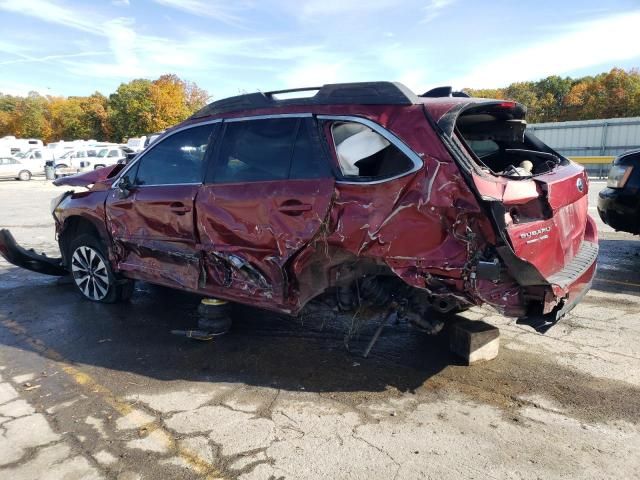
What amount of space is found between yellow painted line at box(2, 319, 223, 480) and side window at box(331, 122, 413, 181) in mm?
2006

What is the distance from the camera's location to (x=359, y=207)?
11.0 feet

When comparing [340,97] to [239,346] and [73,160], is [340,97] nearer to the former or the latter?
[239,346]

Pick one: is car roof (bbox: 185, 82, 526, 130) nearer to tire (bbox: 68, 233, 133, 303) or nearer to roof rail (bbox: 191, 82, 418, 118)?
roof rail (bbox: 191, 82, 418, 118)

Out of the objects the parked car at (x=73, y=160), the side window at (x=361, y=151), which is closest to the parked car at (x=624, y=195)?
the side window at (x=361, y=151)

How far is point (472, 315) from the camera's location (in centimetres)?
495

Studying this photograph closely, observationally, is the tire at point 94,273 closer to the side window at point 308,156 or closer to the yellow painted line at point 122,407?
the yellow painted line at point 122,407

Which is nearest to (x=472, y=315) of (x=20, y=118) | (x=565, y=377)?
(x=565, y=377)

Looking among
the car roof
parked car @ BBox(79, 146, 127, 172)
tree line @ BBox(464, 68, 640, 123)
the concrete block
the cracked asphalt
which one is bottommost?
the cracked asphalt

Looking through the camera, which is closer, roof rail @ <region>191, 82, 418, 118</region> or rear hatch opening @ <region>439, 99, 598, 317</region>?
rear hatch opening @ <region>439, 99, 598, 317</region>

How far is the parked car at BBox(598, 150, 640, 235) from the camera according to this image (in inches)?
251

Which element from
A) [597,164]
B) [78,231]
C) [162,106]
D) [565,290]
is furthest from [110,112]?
[565,290]

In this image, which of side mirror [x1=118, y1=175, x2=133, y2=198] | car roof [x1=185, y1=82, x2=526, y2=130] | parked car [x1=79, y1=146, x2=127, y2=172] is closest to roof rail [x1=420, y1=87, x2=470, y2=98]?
car roof [x1=185, y1=82, x2=526, y2=130]

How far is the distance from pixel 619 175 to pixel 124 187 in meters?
6.14

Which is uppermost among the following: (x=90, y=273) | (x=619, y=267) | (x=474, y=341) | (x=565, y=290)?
(x=565, y=290)
